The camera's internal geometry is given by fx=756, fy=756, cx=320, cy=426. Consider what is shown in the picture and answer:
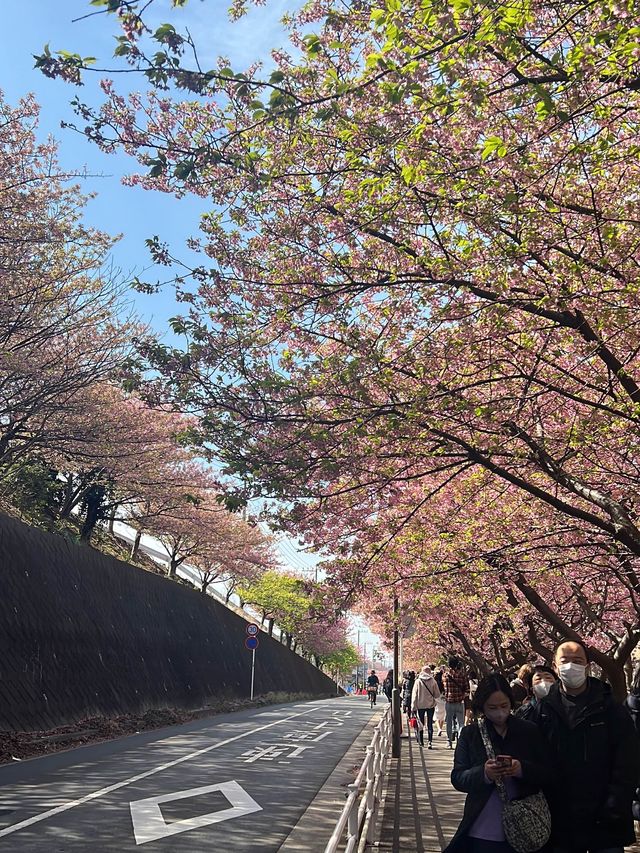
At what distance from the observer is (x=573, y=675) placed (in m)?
4.39

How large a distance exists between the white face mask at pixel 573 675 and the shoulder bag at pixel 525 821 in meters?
0.69

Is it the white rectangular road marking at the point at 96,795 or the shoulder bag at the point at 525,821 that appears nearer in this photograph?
the shoulder bag at the point at 525,821

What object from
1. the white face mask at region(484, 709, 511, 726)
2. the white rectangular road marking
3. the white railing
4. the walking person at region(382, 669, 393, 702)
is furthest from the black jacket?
the walking person at region(382, 669, 393, 702)

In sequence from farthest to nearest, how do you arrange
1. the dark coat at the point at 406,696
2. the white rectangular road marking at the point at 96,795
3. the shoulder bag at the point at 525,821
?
the dark coat at the point at 406,696 → the white rectangular road marking at the point at 96,795 → the shoulder bag at the point at 525,821

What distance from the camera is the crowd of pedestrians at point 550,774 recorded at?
12.7 feet

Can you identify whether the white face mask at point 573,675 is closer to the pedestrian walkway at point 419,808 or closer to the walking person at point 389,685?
the pedestrian walkway at point 419,808

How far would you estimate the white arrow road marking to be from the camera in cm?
736

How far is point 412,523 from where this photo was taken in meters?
12.1

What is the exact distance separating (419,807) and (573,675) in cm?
626

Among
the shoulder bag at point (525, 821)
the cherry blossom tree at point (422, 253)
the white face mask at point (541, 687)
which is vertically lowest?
the shoulder bag at point (525, 821)

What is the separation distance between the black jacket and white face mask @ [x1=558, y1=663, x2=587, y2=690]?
0.11 m

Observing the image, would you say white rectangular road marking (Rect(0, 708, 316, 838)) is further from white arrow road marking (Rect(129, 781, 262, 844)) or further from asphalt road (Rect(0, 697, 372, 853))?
white arrow road marking (Rect(129, 781, 262, 844))

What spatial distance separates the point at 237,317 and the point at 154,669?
1939cm

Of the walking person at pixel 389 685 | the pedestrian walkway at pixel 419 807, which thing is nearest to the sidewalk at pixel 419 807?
the pedestrian walkway at pixel 419 807
